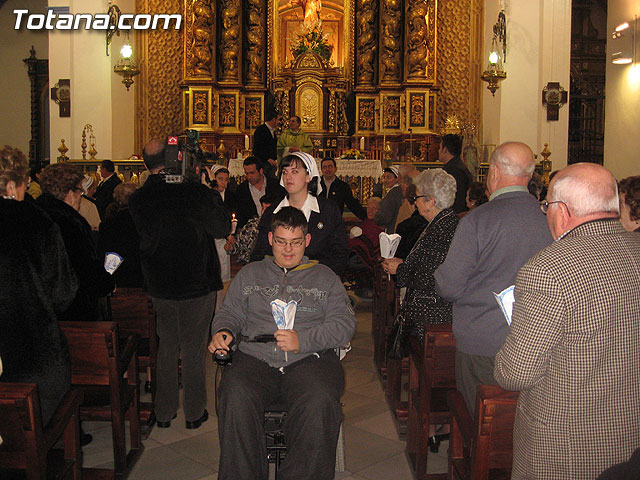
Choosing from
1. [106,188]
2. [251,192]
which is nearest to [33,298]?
[251,192]

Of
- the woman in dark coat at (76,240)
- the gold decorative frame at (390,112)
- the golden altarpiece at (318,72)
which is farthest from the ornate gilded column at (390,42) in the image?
the woman in dark coat at (76,240)

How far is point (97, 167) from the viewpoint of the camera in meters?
11.7

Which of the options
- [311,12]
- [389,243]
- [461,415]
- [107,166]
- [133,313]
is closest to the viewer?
[461,415]

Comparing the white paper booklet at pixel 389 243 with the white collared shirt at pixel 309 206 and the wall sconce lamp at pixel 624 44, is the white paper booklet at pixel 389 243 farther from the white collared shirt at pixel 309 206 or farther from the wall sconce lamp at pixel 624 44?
the wall sconce lamp at pixel 624 44

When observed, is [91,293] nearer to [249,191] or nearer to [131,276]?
[131,276]

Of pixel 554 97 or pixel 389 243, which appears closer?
pixel 389 243

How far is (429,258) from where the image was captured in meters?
4.00

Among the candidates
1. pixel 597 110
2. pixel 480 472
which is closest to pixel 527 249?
pixel 480 472

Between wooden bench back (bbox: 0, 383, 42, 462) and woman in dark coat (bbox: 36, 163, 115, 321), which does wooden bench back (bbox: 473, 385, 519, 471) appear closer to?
wooden bench back (bbox: 0, 383, 42, 462)

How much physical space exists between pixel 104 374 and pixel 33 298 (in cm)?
97

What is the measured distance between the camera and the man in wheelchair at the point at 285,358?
3.18 meters

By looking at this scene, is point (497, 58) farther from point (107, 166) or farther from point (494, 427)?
point (494, 427)

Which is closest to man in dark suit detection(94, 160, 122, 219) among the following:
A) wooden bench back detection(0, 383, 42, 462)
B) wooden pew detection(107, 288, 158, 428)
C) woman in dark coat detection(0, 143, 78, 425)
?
wooden pew detection(107, 288, 158, 428)

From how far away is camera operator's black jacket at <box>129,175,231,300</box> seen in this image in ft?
14.2
